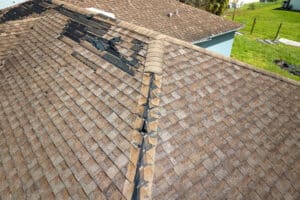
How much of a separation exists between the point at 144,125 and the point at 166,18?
10704 millimetres

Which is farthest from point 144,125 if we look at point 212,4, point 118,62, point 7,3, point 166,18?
point 212,4

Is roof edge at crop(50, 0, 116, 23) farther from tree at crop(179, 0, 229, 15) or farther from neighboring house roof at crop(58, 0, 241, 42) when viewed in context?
tree at crop(179, 0, 229, 15)

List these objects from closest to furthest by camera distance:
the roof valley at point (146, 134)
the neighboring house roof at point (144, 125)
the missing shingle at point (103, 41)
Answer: the roof valley at point (146, 134) < the neighboring house roof at point (144, 125) < the missing shingle at point (103, 41)

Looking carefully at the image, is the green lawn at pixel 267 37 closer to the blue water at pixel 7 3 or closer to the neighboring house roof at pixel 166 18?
the neighboring house roof at pixel 166 18

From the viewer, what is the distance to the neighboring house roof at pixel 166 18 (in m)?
12.0

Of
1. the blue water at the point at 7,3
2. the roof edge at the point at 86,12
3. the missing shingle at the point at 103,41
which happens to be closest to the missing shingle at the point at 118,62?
the missing shingle at the point at 103,41

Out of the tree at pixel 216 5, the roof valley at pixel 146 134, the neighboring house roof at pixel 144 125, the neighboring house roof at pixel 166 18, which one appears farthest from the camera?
the tree at pixel 216 5

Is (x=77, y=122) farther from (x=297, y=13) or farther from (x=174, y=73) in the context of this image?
(x=297, y=13)

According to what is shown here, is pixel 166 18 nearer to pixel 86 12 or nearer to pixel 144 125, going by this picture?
pixel 86 12

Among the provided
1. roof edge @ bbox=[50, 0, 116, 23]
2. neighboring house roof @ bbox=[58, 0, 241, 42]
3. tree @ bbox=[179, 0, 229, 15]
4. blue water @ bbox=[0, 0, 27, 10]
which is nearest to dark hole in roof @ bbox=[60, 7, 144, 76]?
roof edge @ bbox=[50, 0, 116, 23]

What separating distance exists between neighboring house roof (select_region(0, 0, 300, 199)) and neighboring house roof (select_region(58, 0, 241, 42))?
18.2ft

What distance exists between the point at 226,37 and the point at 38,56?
40.0ft

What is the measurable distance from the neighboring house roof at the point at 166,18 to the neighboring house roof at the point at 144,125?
5.55 m

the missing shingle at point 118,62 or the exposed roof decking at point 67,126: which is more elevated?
the missing shingle at point 118,62
